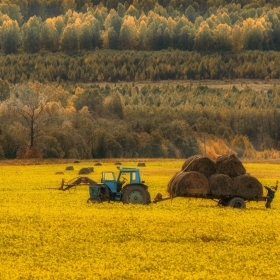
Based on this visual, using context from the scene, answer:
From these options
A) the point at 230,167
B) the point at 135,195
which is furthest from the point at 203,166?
the point at 135,195

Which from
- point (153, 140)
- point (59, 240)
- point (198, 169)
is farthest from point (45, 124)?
point (59, 240)

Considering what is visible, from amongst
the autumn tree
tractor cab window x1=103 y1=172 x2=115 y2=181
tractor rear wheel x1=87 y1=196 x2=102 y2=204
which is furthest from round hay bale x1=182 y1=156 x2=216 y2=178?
the autumn tree

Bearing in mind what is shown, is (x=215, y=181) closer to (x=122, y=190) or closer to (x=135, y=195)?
(x=135, y=195)

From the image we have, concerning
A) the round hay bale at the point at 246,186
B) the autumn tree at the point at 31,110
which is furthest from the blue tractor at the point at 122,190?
the autumn tree at the point at 31,110

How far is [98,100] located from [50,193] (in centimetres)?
11319

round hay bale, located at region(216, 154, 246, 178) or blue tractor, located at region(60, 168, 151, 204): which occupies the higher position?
round hay bale, located at region(216, 154, 246, 178)

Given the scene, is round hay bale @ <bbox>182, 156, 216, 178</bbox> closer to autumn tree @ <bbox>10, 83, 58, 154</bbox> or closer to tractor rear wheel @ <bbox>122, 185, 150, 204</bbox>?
tractor rear wheel @ <bbox>122, 185, 150, 204</bbox>

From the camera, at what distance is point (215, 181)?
1487 inches

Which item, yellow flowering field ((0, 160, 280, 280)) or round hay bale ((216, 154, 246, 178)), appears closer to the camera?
yellow flowering field ((0, 160, 280, 280))

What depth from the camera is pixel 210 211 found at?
1442 inches

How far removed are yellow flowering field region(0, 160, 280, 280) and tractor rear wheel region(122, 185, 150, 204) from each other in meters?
0.46

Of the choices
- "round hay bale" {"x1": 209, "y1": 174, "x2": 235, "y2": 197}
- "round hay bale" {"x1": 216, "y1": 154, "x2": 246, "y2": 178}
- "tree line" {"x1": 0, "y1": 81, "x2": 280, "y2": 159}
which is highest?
"round hay bale" {"x1": 216, "y1": 154, "x2": 246, "y2": 178}

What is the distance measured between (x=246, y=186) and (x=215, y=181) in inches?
53.6

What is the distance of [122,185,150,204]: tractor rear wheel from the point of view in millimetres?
39131
